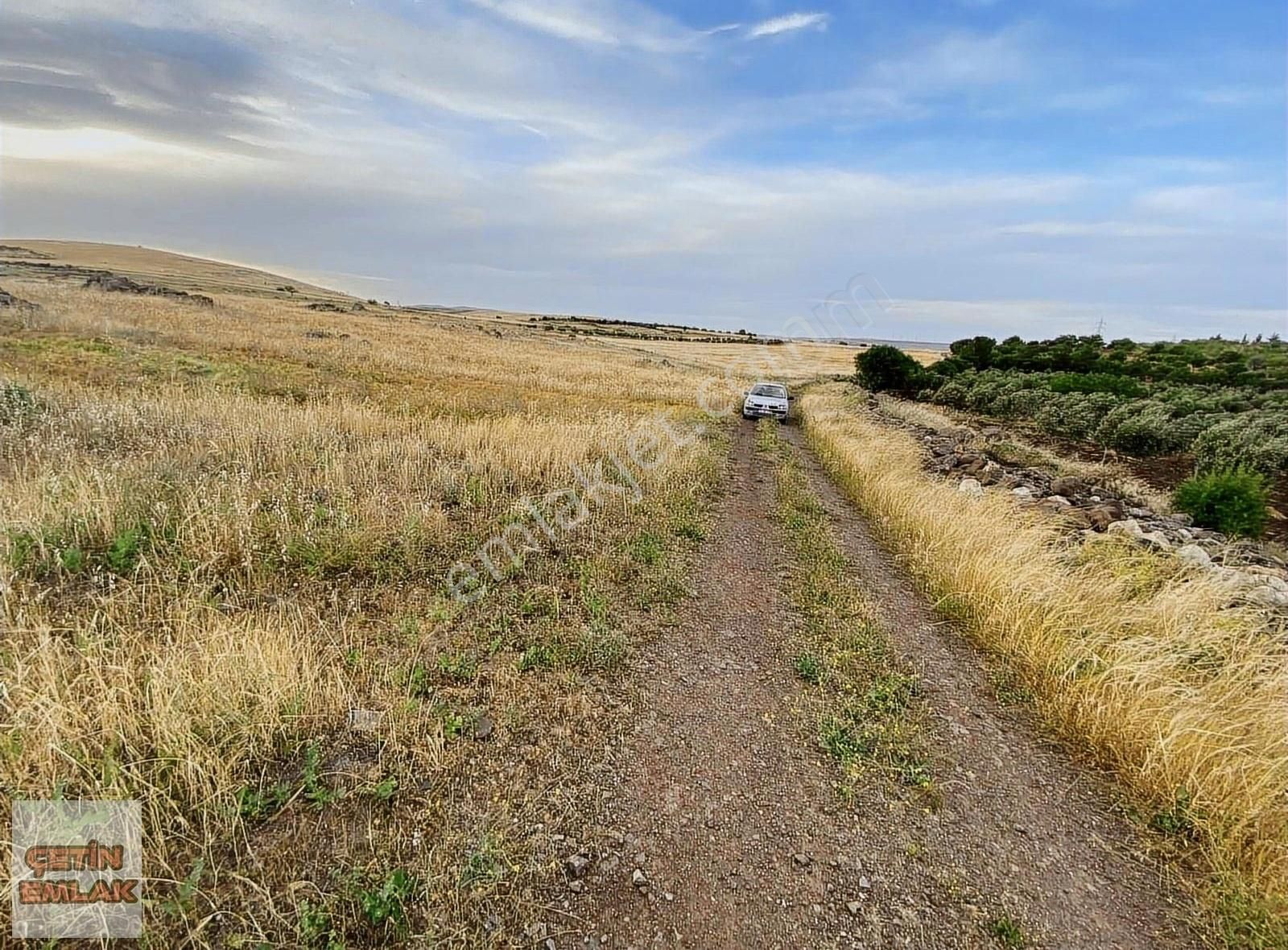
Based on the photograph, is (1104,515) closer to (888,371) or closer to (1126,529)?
(1126,529)

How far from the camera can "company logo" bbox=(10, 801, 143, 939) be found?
2.16 metres

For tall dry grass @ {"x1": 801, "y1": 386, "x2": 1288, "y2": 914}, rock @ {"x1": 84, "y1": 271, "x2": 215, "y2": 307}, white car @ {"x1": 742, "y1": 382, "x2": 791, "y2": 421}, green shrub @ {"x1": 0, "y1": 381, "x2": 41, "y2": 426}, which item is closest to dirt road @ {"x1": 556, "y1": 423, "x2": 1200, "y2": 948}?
tall dry grass @ {"x1": 801, "y1": 386, "x2": 1288, "y2": 914}

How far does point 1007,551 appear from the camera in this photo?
21.8 feet

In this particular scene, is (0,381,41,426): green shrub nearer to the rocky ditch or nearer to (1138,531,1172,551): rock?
the rocky ditch

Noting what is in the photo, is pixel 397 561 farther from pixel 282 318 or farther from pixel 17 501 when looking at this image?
pixel 282 318

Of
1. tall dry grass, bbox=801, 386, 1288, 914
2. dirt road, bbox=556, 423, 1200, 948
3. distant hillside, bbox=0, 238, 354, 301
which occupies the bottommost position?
dirt road, bbox=556, 423, 1200, 948

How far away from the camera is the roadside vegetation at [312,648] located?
2.57 m

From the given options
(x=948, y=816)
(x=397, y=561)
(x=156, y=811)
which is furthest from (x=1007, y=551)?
(x=156, y=811)

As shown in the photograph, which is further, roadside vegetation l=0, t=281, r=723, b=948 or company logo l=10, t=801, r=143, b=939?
roadside vegetation l=0, t=281, r=723, b=948

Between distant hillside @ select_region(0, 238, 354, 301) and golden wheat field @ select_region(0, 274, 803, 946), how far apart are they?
73789 mm

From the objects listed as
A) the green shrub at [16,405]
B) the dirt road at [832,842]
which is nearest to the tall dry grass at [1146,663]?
the dirt road at [832,842]

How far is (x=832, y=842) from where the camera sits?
313 cm

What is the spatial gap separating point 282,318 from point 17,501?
120 feet

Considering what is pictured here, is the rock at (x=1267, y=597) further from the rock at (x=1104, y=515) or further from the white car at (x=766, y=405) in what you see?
the white car at (x=766, y=405)
